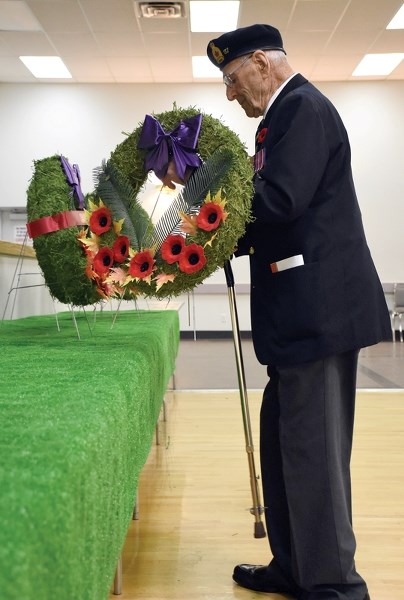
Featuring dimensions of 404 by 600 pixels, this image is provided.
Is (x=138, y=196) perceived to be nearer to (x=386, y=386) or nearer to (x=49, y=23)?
(x=386, y=386)

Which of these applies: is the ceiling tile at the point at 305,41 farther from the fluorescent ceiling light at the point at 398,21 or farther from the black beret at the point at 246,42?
the black beret at the point at 246,42

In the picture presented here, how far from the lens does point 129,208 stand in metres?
2.07

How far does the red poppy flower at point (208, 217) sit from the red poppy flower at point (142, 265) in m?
0.17

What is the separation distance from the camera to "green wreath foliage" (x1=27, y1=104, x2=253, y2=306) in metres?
1.85

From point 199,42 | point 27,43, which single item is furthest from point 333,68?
point 27,43

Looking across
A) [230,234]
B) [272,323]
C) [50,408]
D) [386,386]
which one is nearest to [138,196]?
[230,234]

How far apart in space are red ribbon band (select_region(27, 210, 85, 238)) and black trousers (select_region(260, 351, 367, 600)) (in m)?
0.98

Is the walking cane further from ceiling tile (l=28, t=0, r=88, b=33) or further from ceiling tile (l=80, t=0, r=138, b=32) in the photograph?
ceiling tile (l=28, t=0, r=88, b=33)

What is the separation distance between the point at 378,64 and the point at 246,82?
325 inches

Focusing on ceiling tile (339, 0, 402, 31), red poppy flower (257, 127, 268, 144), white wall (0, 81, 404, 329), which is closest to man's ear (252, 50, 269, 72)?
red poppy flower (257, 127, 268, 144)

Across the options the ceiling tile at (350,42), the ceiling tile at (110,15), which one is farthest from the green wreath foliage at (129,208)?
the ceiling tile at (350,42)

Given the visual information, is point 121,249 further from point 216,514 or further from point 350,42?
point 350,42

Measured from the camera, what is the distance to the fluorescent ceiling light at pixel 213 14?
7.32m

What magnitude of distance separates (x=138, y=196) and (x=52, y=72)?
8.22 m
